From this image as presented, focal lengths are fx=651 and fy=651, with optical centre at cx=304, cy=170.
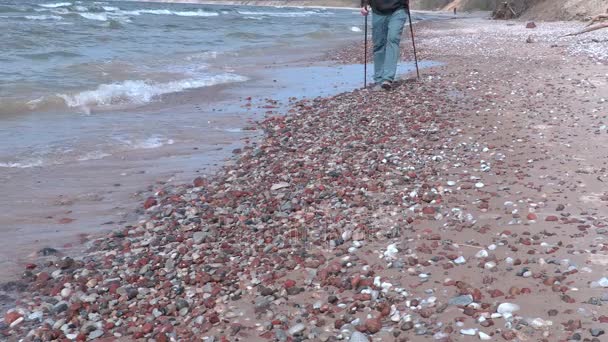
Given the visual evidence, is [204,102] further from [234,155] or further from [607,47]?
[607,47]

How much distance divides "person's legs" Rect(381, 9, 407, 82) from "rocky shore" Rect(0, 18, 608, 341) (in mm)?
3230

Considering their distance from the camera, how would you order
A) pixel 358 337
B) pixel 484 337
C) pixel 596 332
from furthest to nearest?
1. pixel 358 337
2. pixel 484 337
3. pixel 596 332

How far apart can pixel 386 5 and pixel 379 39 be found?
2.15 feet

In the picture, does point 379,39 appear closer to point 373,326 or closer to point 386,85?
point 386,85

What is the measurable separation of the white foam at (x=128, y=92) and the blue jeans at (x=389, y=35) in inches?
176

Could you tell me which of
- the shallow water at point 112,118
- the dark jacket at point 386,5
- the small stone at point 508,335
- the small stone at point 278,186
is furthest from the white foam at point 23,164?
the small stone at point 508,335

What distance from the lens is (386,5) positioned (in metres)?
10.7

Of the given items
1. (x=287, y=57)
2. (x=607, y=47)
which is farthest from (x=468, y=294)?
(x=287, y=57)

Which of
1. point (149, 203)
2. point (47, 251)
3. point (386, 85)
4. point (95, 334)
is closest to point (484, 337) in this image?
point (95, 334)

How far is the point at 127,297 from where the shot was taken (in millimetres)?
4297

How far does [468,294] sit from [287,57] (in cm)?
1759

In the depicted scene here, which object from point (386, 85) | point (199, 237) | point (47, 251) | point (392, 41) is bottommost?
point (47, 251)

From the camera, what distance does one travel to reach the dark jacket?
35.0ft

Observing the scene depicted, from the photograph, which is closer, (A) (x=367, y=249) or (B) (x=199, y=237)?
(A) (x=367, y=249)
